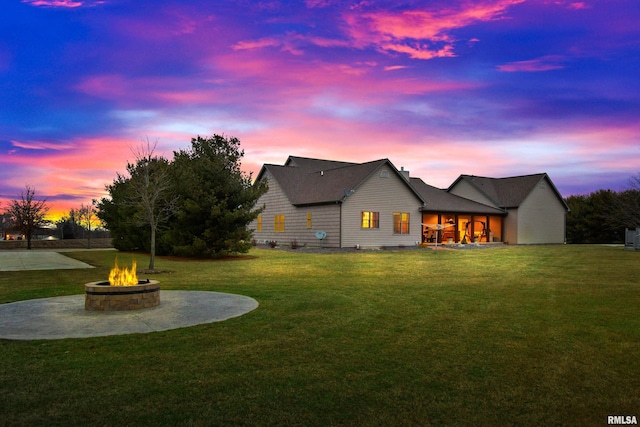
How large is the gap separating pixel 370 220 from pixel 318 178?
6.10 meters

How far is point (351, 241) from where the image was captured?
29.2 metres

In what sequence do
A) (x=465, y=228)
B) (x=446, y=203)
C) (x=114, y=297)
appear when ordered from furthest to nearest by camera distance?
(x=465, y=228) < (x=446, y=203) < (x=114, y=297)

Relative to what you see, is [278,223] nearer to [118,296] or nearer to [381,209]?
[381,209]

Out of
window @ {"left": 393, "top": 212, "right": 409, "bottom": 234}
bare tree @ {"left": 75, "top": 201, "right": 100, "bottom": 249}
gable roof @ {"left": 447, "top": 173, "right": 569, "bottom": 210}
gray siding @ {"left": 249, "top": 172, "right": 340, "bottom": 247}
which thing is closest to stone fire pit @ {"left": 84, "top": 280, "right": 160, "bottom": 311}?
gray siding @ {"left": 249, "top": 172, "right": 340, "bottom": 247}

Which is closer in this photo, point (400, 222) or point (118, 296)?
point (118, 296)

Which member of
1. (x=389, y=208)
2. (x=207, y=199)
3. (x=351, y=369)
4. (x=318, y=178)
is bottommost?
(x=351, y=369)

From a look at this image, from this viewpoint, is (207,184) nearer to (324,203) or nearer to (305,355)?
(324,203)

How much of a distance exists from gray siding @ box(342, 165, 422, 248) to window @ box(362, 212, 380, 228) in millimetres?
270

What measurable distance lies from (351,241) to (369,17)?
15871 mm

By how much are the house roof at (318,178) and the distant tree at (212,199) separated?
7439 mm

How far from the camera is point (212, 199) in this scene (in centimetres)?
2198

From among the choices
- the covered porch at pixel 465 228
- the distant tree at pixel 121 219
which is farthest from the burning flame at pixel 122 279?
the covered porch at pixel 465 228

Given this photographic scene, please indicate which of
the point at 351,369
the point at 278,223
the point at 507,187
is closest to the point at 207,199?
the point at 278,223

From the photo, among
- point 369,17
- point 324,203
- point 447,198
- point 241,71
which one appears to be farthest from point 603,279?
point 447,198
